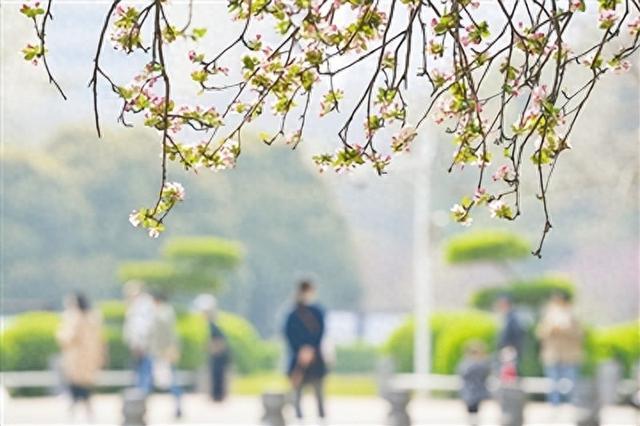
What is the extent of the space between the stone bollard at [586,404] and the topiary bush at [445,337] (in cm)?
705

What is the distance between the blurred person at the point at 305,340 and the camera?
13977 millimetres

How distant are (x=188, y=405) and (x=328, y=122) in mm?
8684

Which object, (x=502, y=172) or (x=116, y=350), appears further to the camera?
(x=116, y=350)

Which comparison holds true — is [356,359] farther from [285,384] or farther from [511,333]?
[511,333]

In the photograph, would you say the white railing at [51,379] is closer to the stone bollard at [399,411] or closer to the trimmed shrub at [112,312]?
the trimmed shrub at [112,312]

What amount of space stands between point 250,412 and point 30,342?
209cm

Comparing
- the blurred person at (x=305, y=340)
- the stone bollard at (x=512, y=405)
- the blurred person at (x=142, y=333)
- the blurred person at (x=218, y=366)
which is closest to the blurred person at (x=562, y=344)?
the stone bollard at (x=512, y=405)

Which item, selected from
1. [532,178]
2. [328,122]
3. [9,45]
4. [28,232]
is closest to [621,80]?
[532,178]

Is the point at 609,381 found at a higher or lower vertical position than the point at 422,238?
lower

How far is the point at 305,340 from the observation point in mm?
14086

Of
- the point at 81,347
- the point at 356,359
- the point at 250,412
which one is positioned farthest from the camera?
the point at 356,359

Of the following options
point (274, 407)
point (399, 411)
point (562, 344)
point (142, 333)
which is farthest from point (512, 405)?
point (142, 333)

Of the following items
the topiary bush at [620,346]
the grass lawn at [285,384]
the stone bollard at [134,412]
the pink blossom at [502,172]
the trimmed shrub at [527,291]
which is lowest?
the stone bollard at [134,412]

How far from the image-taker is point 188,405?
20016mm
